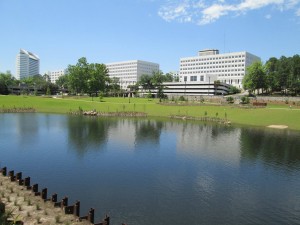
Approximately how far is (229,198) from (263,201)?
298 centimetres

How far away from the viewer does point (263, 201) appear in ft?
86.7

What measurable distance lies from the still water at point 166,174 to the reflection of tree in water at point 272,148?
162 millimetres

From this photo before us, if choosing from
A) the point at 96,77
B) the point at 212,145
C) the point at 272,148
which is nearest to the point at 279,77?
the point at 96,77

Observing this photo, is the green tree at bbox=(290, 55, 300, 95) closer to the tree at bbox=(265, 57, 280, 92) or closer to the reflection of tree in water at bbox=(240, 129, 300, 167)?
the tree at bbox=(265, 57, 280, 92)

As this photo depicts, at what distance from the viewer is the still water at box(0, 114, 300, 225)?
23438mm

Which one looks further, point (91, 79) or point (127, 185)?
point (91, 79)

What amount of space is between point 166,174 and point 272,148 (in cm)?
2646

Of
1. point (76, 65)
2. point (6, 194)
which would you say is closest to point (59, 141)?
point (6, 194)

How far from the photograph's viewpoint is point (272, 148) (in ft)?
169

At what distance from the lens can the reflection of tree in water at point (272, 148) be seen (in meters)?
43.0

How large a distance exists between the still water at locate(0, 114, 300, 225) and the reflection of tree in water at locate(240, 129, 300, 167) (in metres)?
0.16

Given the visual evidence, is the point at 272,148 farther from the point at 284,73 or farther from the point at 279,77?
the point at 279,77

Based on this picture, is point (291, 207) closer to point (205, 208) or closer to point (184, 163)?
point (205, 208)

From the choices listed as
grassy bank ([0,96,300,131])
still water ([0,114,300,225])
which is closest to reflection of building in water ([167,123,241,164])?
still water ([0,114,300,225])
